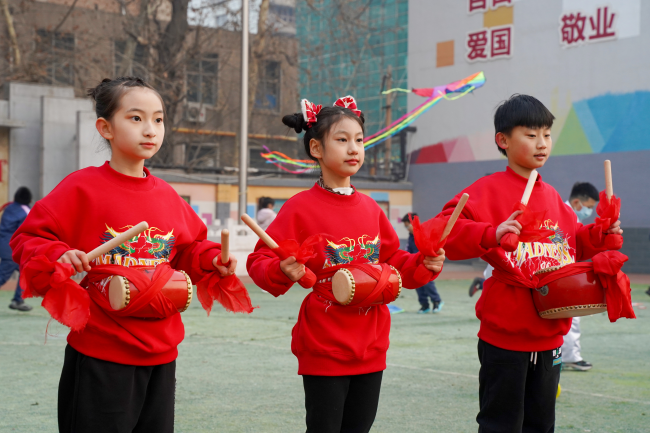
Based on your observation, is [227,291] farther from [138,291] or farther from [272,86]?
[272,86]

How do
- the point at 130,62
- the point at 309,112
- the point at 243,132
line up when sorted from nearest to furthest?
the point at 309,112
the point at 243,132
the point at 130,62

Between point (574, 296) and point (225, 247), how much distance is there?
134 cm

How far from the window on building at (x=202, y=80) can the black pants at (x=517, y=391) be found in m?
17.8

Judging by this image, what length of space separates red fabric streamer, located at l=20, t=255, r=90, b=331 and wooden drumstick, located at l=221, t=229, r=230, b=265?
454mm

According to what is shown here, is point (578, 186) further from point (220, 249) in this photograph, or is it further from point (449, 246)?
point (220, 249)

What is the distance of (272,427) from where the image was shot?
4.18m

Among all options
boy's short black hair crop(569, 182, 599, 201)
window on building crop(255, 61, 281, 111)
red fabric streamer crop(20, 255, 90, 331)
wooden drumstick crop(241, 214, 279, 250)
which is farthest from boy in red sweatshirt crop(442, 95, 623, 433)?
window on building crop(255, 61, 281, 111)

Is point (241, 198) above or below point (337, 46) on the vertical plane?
below

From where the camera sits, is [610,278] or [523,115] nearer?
[610,278]

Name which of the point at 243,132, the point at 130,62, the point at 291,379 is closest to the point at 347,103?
the point at 291,379

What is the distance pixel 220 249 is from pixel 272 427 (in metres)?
1.71

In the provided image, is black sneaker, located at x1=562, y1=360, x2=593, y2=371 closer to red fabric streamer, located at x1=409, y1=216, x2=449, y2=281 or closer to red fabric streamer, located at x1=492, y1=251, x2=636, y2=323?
red fabric streamer, located at x1=492, y1=251, x2=636, y2=323

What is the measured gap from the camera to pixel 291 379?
17.8 feet

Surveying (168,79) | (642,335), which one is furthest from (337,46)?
(642,335)
